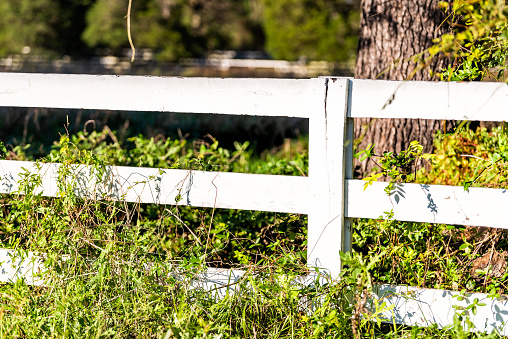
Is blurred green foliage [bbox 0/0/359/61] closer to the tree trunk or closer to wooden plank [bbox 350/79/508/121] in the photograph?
the tree trunk

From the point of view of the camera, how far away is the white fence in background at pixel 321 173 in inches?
96.0

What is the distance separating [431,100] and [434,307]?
947 millimetres

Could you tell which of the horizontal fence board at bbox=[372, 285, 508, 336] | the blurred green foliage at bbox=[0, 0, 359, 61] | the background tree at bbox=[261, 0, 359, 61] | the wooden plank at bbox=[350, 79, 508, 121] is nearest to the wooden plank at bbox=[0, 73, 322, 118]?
the wooden plank at bbox=[350, 79, 508, 121]

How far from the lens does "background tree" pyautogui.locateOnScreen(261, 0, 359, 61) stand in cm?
2783

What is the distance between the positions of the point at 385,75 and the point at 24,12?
2937cm

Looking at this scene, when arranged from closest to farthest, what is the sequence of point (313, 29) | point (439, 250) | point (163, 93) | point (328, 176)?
point (328, 176) < point (163, 93) < point (439, 250) < point (313, 29)

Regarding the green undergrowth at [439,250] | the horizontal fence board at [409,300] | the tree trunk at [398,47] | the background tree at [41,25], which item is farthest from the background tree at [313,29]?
the horizontal fence board at [409,300]

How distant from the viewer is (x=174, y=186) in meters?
2.81

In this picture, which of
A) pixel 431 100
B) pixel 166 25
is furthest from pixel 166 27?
pixel 431 100


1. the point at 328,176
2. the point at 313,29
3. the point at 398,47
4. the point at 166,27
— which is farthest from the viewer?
the point at 313,29

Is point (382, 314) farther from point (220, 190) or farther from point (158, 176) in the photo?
point (158, 176)

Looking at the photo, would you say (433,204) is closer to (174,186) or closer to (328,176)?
(328,176)

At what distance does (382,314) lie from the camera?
2609 mm

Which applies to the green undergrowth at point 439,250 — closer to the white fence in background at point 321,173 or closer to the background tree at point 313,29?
the white fence in background at point 321,173
